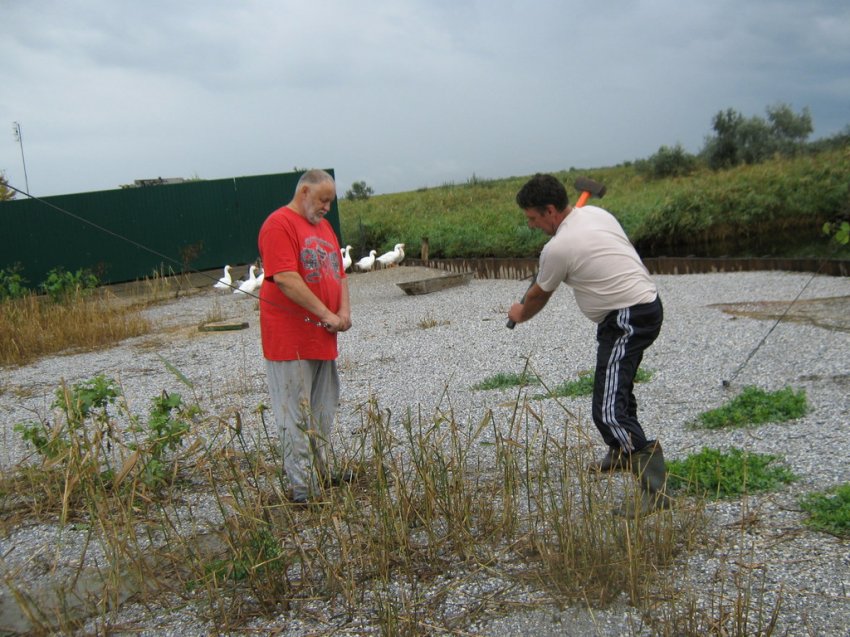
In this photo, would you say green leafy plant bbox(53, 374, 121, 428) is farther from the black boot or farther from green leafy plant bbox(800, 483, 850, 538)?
green leafy plant bbox(800, 483, 850, 538)

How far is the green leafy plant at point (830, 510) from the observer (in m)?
4.04

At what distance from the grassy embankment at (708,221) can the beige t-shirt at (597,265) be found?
1664 cm

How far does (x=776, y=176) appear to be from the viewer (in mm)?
24250

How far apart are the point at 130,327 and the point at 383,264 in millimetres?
9269

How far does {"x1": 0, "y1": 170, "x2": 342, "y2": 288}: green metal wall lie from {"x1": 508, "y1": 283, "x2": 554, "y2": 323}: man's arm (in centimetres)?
1484

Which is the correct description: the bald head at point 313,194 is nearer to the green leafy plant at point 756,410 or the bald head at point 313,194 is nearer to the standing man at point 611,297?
the standing man at point 611,297

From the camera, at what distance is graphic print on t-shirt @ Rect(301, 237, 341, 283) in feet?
16.1

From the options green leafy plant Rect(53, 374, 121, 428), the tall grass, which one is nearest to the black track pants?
the tall grass

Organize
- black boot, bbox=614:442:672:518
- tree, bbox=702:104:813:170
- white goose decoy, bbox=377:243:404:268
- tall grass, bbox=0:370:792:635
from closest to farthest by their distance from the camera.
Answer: tall grass, bbox=0:370:792:635 → black boot, bbox=614:442:672:518 → white goose decoy, bbox=377:243:404:268 → tree, bbox=702:104:813:170

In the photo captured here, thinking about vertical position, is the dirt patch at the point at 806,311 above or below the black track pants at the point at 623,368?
below

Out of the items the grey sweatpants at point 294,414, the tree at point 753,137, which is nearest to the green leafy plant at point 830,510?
the grey sweatpants at point 294,414

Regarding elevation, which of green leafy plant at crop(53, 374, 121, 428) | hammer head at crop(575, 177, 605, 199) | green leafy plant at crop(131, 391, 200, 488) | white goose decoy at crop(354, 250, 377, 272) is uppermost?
hammer head at crop(575, 177, 605, 199)

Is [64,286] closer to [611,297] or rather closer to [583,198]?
[583,198]

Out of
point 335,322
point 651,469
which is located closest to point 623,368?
point 651,469
